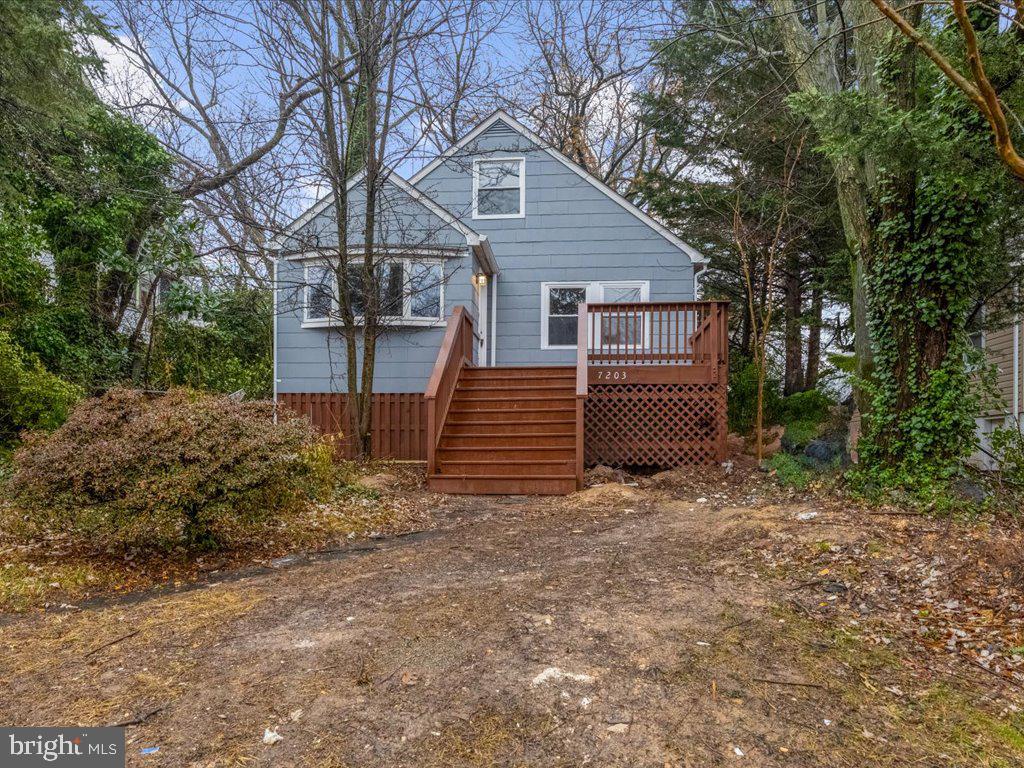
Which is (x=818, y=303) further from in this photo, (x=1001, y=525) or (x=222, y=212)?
(x=222, y=212)

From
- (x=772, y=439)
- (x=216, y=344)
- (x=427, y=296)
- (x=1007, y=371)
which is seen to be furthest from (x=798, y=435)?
(x=216, y=344)

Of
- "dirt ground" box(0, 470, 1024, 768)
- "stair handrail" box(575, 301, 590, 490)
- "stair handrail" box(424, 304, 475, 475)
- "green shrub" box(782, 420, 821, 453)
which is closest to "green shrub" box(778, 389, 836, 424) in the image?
"green shrub" box(782, 420, 821, 453)

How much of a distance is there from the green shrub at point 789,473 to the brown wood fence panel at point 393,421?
5.52 metres

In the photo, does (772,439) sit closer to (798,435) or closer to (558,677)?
(798,435)

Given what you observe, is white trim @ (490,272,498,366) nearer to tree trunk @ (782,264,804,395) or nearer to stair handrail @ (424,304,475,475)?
stair handrail @ (424,304,475,475)

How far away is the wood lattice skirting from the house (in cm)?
2

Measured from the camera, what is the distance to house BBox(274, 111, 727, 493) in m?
8.71

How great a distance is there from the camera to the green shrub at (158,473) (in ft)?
14.2

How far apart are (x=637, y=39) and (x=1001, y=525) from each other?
21.6ft

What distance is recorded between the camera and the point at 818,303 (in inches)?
575

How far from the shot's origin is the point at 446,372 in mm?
8750

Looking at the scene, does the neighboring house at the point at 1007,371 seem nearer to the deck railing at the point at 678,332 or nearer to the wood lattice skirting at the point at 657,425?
the wood lattice skirting at the point at 657,425

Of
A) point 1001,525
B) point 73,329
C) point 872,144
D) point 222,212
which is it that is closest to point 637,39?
point 872,144

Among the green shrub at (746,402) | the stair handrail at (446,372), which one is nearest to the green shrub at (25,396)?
the stair handrail at (446,372)
